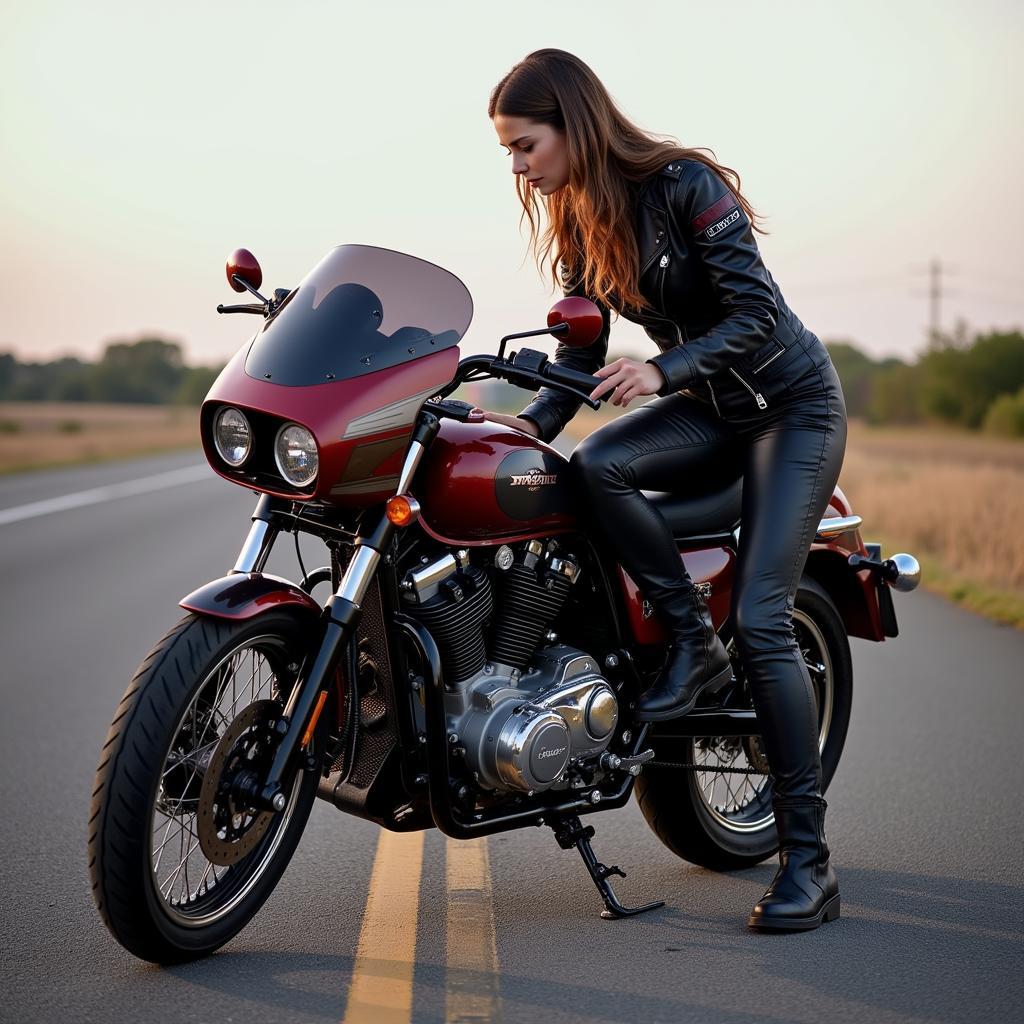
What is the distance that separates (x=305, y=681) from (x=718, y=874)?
5.83ft

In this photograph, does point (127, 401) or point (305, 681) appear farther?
point (127, 401)

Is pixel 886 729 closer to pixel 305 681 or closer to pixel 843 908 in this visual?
pixel 843 908

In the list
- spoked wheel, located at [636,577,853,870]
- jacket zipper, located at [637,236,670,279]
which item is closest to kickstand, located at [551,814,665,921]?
spoked wheel, located at [636,577,853,870]

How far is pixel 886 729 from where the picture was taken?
22.0 ft

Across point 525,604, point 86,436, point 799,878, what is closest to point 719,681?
point 799,878

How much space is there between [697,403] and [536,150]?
0.95 metres

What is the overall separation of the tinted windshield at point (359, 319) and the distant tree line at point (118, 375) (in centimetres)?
10178

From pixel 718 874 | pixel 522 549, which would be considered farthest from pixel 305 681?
pixel 718 874

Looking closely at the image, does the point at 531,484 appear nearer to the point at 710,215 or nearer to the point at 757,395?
the point at 757,395

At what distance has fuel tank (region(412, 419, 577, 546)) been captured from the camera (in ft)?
12.6

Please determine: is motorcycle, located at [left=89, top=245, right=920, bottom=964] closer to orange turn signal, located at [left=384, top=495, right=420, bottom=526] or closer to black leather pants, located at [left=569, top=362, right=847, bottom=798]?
orange turn signal, located at [left=384, top=495, right=420, bottom=526]

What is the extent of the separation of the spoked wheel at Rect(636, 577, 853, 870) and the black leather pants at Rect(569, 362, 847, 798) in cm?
39

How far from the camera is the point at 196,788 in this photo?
3754 mm

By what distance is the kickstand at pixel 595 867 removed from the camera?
13.6ft
